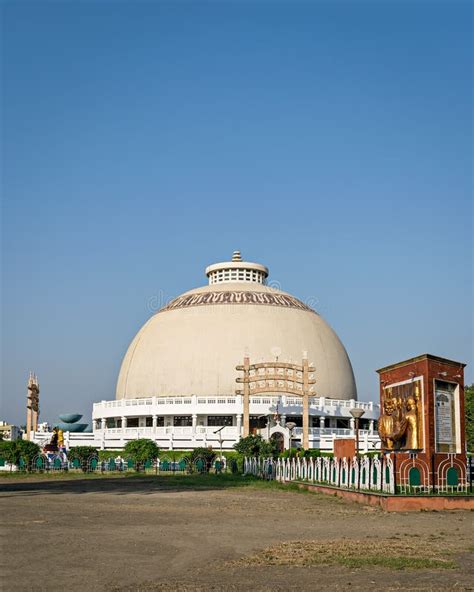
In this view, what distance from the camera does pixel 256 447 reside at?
47625 millimetres

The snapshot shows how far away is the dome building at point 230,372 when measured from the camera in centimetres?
6119

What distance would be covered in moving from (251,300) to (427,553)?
63293 millimetres

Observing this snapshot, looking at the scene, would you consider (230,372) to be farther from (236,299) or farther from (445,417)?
(445,417)

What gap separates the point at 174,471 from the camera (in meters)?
45.6

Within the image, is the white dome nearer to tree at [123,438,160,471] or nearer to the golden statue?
tree at [123,438,160,471]

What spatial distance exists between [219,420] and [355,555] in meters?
53.8

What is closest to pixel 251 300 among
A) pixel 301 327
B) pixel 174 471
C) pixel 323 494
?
pixel 301 327

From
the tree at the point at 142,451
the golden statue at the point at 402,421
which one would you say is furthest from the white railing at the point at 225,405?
the golden statue at the point at 402,421

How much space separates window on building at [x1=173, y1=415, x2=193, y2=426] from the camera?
6712cm

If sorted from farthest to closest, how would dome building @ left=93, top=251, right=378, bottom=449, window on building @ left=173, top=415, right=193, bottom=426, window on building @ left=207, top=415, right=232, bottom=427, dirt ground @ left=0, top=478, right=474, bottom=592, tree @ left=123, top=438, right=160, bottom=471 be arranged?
1. window on building @ left=173, top=415, right=193, bottom=426
2. window on building @ left=207, top=415, right=232, bottom=427
3. dome building @ left=93, top=251, right=378, bottom=449
4. tree @ left=123, top=438, right=160, bottom=471
5. dirt ground @ left=0, top=478, right=474, bottom=592

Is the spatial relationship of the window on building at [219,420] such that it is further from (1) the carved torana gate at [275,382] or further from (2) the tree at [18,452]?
(2) the tree at [18,452]

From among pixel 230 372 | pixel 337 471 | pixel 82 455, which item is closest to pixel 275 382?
pixel 230 372

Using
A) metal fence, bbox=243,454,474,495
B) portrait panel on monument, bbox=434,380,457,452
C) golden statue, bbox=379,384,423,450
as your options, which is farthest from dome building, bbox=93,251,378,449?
portrait panel on monument, bbox=434,380,457,452

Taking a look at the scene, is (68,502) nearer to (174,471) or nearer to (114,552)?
(114,552)
